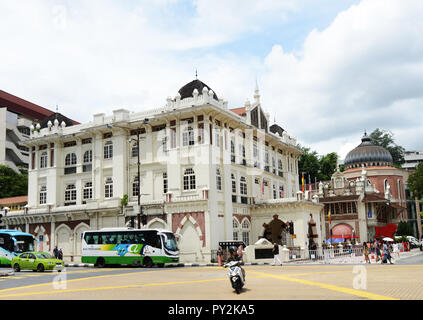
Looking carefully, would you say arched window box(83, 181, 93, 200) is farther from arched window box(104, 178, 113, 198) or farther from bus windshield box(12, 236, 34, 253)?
bus windshield box(12, 236, 34, 253)

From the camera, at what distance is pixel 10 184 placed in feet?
235

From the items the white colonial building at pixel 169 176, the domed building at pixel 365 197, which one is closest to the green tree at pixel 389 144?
the domed building at pixel 365 197

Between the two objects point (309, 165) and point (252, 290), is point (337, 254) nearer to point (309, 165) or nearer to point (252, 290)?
point (252, 290)

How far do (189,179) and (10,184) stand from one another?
43.8 meters

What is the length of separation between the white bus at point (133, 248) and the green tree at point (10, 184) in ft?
141

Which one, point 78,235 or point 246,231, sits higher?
point 78,235

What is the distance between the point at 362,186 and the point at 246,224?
3131 centimetres

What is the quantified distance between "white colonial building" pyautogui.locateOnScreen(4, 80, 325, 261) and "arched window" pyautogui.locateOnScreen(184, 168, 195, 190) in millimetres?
94

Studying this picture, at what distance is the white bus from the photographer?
32500 millimetres

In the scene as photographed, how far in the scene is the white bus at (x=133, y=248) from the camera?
107 feet

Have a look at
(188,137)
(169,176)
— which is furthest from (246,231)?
(188,137)

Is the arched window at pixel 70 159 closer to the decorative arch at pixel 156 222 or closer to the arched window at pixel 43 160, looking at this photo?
the arched window at pixel 43 160
